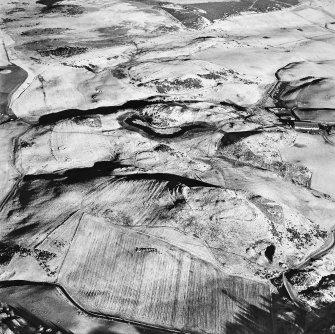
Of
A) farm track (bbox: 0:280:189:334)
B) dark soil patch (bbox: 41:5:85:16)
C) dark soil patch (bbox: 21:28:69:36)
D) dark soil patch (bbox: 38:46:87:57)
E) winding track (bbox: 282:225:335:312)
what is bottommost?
winding track (bbox: 282:225:335:312)

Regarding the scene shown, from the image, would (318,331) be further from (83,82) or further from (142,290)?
(83,82)

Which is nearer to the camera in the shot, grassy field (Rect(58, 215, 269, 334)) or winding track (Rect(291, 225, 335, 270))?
grassy field (Rect(58, 215, 269, 334))

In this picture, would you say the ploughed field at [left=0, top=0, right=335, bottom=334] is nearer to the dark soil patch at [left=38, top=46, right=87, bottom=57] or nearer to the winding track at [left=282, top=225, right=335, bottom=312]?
the winding track at [left=282, top=225, right=335, bottom=312]

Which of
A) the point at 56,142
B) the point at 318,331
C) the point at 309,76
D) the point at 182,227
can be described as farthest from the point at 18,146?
the point at 309,76

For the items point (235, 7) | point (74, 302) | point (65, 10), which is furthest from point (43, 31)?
point (74, 302)

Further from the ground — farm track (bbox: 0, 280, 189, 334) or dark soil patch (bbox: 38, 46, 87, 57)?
dark soil patch (bbox: 38, 46, 87, 57)

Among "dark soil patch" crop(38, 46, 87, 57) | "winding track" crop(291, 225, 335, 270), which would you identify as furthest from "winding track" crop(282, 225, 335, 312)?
"dark soil patch" crop(38, 46, 87, 57)

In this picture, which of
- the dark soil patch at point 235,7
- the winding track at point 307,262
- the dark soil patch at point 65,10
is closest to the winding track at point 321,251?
the winding track at point 307,262

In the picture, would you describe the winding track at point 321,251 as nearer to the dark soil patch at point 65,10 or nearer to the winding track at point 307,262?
the winding track at point 307,262

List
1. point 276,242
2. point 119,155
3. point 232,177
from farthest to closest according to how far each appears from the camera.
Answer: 1. point 119,155
2. point 232,177
3. point 276,242

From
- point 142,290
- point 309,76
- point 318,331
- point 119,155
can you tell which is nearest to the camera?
point 318,331

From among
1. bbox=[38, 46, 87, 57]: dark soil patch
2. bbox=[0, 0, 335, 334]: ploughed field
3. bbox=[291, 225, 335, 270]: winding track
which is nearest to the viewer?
bbox=[0, 0, 335, 334]: ploughed field
